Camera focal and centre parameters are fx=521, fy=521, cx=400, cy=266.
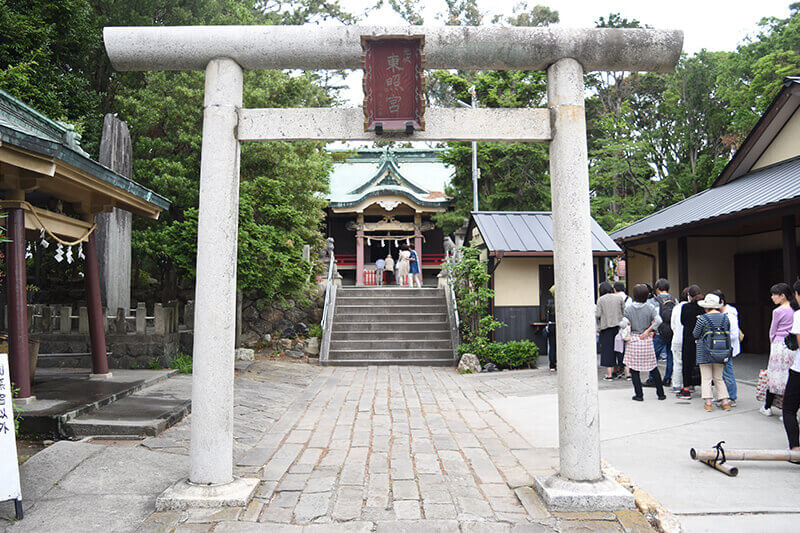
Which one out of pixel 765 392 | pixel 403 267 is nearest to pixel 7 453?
pixel 765 392

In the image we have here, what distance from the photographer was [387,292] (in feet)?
53.3

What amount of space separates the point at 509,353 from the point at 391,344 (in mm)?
3175

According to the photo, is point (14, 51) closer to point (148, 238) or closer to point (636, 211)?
point (148, 238)

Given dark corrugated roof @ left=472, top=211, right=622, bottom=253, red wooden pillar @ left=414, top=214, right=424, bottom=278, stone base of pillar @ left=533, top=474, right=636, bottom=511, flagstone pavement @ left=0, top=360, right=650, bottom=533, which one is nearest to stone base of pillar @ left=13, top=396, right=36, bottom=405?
flagstone pavement @ left=0, top=360, right=650, bottom=533

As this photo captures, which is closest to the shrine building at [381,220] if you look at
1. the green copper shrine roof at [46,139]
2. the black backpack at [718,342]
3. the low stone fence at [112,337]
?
the low stone fence at [112,337]

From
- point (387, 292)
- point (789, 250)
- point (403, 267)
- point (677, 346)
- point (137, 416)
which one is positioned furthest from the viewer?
point (403, 267)

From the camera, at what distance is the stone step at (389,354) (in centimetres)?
1277

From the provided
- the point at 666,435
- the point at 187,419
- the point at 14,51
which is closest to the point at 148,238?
the point at 14,51

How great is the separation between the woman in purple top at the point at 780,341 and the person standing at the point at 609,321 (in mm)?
3055

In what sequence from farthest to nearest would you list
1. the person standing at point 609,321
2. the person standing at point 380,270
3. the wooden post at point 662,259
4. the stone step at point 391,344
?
1. the person standing at point 380,270
2. the stone step at point 391,344
3. the wooden post at point 662,259
4. the person standing at point 609,321

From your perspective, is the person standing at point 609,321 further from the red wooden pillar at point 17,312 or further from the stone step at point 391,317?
the red wooden pillar at point 17,312

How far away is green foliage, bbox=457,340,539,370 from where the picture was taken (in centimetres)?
1148

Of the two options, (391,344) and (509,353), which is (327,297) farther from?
(509,353)

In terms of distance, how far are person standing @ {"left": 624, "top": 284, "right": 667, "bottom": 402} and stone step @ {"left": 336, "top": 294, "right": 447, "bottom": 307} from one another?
7870 mm
